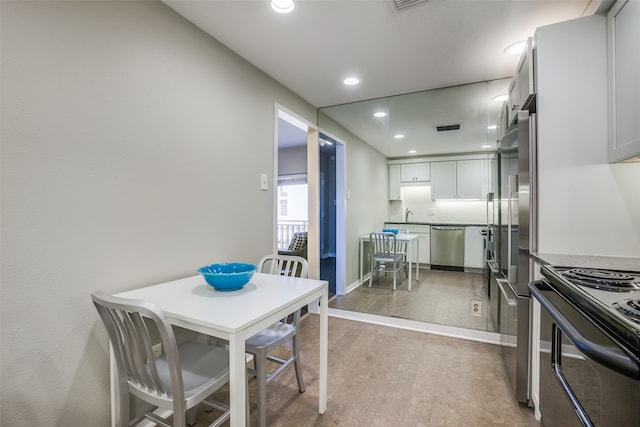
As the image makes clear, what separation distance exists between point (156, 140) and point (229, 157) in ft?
1.90

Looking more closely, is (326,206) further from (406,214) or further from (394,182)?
(406,214)

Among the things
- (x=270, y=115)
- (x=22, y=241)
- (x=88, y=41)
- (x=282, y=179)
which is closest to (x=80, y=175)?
(x=22, y=241)

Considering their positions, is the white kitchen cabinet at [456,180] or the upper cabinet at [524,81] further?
the white kitchen cabinet at [456,180]

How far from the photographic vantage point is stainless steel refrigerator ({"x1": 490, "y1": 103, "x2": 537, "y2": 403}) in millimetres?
1626

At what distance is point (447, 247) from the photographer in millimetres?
4801

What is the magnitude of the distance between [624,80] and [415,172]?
327 cm

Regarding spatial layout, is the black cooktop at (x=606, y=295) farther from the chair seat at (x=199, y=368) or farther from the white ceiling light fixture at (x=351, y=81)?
the white ceiling light fixture at (x=351, y=81)

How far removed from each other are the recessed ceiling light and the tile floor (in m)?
2.35

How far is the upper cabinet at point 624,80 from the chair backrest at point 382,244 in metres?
2.59

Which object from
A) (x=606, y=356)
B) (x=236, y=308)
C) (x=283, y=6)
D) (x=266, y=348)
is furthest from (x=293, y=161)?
(x=606, y=356)

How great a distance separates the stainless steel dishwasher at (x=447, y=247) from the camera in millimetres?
4668

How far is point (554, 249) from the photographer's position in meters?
1.55

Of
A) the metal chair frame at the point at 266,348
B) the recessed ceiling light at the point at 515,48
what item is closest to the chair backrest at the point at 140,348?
the metal chair frame at the point at 266,348

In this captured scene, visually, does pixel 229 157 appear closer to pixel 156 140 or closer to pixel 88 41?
pixel 156 140
